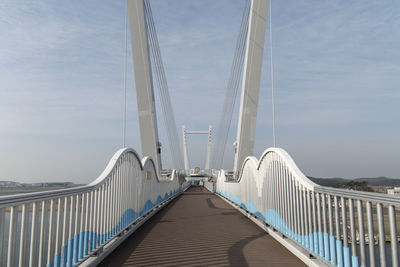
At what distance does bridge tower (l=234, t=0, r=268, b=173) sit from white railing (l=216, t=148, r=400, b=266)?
6021mm

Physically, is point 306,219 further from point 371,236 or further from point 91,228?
point 91,228

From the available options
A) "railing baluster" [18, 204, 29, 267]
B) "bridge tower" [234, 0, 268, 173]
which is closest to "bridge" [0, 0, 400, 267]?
"railing baluster" [18, 204, 29, 267]

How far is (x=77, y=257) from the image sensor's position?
337 cm

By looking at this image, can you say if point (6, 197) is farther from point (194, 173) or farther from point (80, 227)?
point (194, 173)

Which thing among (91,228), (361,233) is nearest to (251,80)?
(91,228)

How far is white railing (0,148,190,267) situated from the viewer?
240 centimetres

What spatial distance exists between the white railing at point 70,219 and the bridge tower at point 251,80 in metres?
7.29

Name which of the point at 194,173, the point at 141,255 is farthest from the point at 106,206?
the point at 194,173

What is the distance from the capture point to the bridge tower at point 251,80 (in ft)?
38.6

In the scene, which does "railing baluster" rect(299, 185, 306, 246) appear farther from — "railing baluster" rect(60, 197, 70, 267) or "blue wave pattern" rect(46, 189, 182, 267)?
"railing baluster" rect(60, 197, 70, 267)

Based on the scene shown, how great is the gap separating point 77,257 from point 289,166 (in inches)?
124

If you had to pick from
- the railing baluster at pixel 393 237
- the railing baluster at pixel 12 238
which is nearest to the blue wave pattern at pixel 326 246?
the railing baluster at pixel 393 237

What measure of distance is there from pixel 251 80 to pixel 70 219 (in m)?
10.3

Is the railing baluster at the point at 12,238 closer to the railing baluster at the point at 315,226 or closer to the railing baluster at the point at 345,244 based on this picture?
the railing baluster at the point at 345,244
